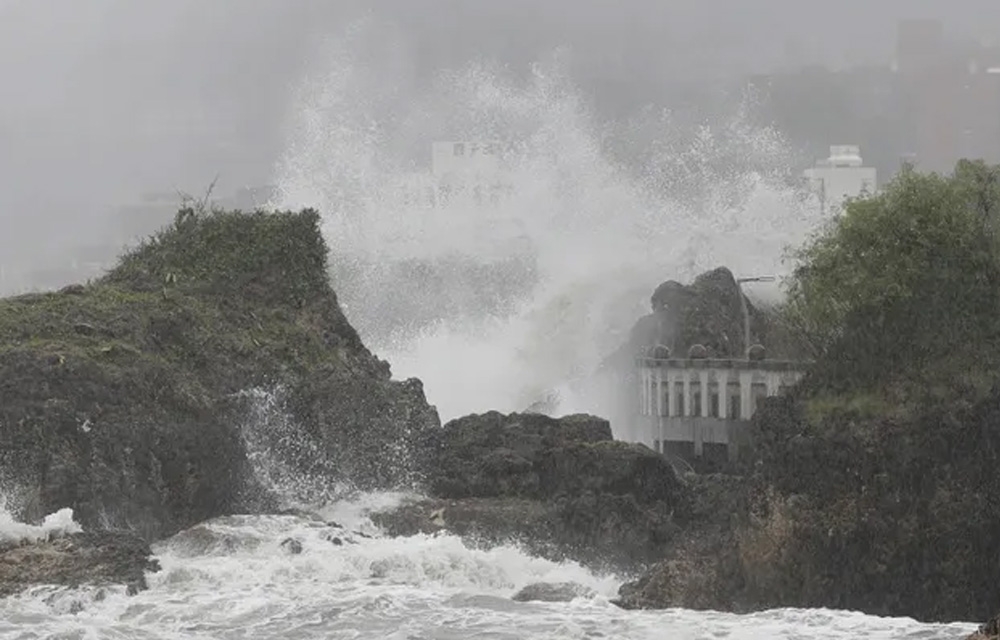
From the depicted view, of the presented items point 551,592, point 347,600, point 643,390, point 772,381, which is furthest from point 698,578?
point 643,390

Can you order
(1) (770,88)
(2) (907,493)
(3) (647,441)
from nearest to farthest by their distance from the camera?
(2) (907,493), (3) (647,441), (1) (770,88)

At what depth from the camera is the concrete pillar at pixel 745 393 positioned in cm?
4694

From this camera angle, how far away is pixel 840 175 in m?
96.3

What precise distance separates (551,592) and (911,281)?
27.5 ft

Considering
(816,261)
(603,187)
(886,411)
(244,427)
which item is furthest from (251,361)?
(603,187)

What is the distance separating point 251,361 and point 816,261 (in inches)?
435

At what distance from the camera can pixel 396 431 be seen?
146 ft

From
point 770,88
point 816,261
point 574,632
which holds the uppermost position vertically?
point 770,88

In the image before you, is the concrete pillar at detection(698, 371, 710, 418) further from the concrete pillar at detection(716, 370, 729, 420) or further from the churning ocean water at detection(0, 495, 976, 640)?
the churning ocean water at detection(0, 495, 976, 640)

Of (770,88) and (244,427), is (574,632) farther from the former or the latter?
(770,88)

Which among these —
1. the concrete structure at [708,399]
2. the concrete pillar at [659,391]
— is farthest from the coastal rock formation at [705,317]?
the concrete structure at [708,399]

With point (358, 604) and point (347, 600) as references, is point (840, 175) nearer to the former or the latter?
point (347, 600)

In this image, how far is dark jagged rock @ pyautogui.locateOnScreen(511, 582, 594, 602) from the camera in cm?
3578

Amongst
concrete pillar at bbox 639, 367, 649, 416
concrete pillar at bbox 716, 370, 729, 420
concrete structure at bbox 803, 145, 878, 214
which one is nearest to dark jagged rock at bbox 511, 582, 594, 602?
concrete pillar at bbox 716, 370, 729, 420
